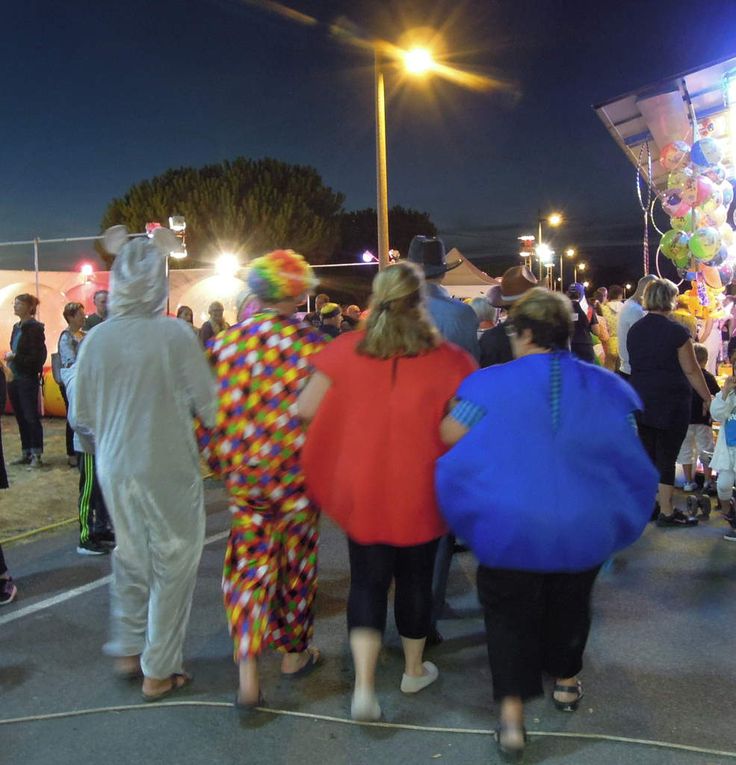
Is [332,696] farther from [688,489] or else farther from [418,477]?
[688,489]

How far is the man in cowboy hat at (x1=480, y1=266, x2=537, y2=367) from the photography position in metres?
4.46

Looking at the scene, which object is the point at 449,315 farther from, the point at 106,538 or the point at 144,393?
the point at 106,538

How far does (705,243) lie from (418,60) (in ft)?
15.4

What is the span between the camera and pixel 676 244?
1155 cm

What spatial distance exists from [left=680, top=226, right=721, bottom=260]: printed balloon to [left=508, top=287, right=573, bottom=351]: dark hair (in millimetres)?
8721

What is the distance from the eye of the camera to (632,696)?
3.43 meters

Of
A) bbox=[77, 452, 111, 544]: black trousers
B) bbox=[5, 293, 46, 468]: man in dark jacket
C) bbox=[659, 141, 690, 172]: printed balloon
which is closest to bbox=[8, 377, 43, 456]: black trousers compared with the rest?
bbox=[5, 293, 46, 468]: man in dark jacket

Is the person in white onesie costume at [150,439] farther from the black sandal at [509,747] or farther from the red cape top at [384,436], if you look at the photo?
the black sandal at [509,747]

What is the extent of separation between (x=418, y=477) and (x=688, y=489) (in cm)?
509

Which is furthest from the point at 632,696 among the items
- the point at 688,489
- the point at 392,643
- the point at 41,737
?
the point at 688,489

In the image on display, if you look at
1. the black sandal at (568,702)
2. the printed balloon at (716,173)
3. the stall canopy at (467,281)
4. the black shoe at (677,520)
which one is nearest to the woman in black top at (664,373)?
the black shoe at (677,520)

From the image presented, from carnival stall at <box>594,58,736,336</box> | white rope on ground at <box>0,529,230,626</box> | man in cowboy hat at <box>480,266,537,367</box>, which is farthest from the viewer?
carnival stall at <box>594,58,736,336</box>

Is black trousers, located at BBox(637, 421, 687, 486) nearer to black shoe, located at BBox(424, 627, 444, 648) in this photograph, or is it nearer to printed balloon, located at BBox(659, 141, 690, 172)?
black shoe, located at BBox(424, 627, 444, 648)

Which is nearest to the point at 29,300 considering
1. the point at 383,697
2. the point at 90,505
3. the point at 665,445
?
the point at 90,505
